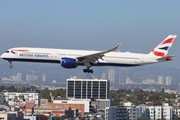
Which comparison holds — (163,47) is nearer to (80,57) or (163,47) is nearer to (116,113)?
(80,57)

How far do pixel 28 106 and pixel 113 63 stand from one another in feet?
320

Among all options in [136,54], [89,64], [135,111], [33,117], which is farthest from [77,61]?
[135,111]

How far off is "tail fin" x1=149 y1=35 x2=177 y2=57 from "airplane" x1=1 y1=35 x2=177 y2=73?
27 cm

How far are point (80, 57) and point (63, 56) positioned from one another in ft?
7.41

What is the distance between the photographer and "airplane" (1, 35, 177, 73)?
90.1 meters

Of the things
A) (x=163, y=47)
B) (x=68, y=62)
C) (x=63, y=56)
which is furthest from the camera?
(x=163, y=47)

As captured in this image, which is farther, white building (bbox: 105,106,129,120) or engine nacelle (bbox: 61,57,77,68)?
white building (bbox: 105,106,129,120)

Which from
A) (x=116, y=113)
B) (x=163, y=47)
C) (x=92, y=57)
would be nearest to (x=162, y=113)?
(x=116, y=113)

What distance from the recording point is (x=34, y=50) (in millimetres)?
90250

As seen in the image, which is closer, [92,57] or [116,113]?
[92,57]

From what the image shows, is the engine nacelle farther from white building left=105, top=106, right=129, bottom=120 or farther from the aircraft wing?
white building left=105, top=106, right=129, bottom=120

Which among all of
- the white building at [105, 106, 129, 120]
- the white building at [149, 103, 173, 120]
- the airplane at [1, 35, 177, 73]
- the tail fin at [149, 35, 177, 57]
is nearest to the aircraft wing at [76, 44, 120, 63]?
the airplane at [1, 35, 177, 73]

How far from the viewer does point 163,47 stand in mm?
99562

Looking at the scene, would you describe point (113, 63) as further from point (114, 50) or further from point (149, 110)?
point (149, 110)
